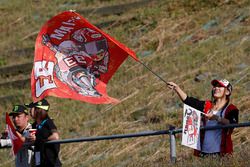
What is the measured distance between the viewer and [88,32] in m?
11.9

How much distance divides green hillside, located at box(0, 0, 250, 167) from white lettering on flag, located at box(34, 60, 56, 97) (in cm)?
214

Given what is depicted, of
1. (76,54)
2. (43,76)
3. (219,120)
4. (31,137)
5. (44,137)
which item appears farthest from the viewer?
(76,54)

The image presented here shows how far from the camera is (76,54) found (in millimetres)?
11984

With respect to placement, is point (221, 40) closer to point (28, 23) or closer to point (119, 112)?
point (119, 112)

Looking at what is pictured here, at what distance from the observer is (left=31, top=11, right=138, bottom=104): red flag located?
11.8m

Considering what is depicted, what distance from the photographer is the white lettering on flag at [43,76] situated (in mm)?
11570

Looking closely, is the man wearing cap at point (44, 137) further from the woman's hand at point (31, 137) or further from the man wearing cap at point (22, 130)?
the man wearing cap at point (22, 130)

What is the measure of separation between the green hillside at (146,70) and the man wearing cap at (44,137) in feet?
6.40

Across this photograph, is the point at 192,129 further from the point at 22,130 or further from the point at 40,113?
the point at 22,130

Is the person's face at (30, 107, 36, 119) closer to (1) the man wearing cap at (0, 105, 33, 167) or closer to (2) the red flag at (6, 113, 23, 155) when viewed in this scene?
(1) the man wearing cap at (0, 105, 33, 167)

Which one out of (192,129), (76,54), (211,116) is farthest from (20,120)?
(211,116)

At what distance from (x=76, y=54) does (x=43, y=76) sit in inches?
23.0

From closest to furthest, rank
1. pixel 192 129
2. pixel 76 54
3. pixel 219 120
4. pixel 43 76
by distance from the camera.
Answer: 1. pixel 219 120
2. pixel 192 129
3. pixel 43 76
4. pixel 76 54

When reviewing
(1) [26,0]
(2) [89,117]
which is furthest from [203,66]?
(1) [26,0]
